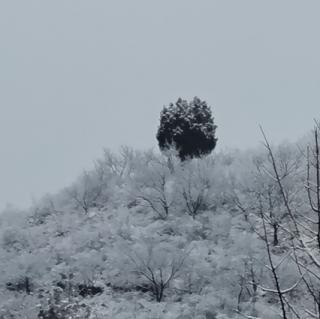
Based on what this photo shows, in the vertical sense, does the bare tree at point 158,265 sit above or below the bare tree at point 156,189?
below

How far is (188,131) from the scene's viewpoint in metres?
43.3

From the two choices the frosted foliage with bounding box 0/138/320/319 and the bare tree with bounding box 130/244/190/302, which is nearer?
the frosted foliage with bounding box 0/138/320/319

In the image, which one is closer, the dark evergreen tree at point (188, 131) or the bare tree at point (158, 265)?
the bare tree at point (158, 265)

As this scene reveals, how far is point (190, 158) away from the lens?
42.3m

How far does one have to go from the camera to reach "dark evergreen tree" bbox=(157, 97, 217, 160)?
43219mm

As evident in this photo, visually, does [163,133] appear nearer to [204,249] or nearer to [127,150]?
[127,150]

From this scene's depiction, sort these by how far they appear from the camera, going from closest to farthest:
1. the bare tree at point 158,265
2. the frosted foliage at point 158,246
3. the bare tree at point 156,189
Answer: the frosted foliage at point 158,246
the bare tree at point 158,265
the bare tree at point 156,189

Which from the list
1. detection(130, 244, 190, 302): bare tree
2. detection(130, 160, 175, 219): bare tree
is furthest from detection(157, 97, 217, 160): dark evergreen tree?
detection(130, 244, 190, 302): bare tree

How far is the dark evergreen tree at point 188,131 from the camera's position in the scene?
43.2 metres

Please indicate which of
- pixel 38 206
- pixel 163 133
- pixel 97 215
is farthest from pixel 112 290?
pixel 163 133

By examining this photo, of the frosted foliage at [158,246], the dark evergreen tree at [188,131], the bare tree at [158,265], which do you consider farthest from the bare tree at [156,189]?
the bare tree at [158,265]

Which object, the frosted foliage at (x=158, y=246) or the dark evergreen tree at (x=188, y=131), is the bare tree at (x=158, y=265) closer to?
the frosted foliage at (x=158, y=246)

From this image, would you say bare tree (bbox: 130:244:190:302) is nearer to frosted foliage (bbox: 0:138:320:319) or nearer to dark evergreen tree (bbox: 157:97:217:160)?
frosted foliage (bbox: 0:138:320:319)

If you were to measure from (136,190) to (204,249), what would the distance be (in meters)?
11.4
